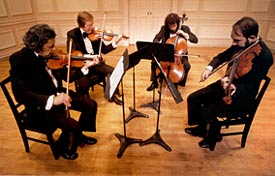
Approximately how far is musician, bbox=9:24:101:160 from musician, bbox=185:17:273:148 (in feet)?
3.49

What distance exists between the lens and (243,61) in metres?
1.69

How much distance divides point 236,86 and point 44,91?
1.65m

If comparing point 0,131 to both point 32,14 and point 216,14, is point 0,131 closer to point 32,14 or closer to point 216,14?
point 32,14

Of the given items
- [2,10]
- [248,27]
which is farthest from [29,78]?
[2,10]

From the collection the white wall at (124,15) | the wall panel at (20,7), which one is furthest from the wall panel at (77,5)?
the wall panel at (20,7)

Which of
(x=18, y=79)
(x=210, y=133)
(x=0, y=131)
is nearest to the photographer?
(x=18, y=79)

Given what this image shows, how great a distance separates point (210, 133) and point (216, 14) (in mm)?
4143

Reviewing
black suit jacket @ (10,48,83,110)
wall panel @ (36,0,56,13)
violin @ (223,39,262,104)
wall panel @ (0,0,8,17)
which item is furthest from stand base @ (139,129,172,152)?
wall panel @ (36,0,56,13)

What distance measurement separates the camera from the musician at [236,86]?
1.63 m

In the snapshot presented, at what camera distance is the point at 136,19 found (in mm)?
5277

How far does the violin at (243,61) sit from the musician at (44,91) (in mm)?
1257

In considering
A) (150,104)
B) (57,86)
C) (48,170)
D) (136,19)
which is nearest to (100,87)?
(150,104)

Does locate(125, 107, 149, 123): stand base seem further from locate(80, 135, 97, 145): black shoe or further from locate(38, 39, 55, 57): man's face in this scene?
locate(38, 39, 55, 57): man's face

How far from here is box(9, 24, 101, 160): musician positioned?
1.54 meters
